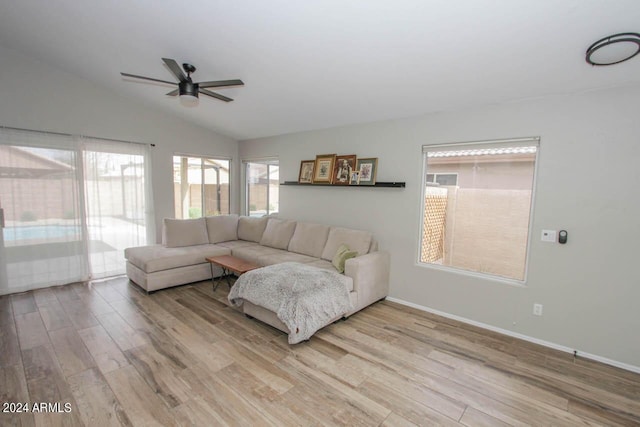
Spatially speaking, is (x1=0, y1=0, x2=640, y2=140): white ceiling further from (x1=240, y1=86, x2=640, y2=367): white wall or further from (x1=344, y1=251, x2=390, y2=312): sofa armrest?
(x1=344, y1=251, x2=390, y2=312): sofa armrest

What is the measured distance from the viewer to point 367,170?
3.92m

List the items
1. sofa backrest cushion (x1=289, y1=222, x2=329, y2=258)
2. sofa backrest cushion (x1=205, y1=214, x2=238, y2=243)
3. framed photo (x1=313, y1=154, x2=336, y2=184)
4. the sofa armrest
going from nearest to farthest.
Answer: the sofa armrest < sofa backrest cushion (x1=289, y1=222, x2=329, y2=258) < framed photo (x1=313, y1=154, x2=336, y2=184) < sofa backrest cushion (x1=205, y1=214, x2=238, y2=243)

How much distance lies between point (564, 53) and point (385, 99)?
1.55 metres

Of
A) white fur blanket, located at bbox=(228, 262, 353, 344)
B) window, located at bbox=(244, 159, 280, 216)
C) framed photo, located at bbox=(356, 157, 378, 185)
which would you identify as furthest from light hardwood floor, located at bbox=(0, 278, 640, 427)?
window, located at bbox=(244, 159, 280, 216)

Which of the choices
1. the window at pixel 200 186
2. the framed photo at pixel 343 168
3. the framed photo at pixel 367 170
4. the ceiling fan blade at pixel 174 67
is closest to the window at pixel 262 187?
the window at pixel 200 186

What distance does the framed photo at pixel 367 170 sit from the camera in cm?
384

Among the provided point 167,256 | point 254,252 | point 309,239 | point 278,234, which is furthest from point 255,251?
point 167,256

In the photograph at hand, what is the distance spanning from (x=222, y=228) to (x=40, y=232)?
2.37 m

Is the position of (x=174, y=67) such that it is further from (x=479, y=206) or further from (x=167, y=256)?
(x=479, y=206)

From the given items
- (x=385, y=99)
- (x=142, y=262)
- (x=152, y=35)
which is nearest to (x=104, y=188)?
(x=142, y=262)

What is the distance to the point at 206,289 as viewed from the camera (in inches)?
159

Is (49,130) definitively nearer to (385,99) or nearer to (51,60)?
(51,60)

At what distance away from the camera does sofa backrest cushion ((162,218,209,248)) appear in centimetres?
442

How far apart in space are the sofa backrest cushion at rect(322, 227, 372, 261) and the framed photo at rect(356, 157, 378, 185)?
27.2 inches
